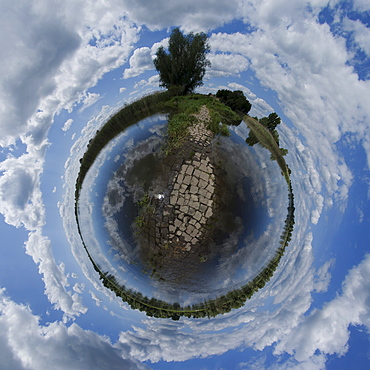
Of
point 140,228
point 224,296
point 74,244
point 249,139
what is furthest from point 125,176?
→ point 74,244

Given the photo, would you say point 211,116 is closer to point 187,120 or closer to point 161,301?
point 187,120

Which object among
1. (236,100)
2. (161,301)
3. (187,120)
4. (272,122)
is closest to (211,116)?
(187,120)

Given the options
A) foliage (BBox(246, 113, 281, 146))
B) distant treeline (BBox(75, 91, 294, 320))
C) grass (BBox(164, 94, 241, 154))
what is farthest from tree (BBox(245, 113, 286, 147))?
grass (BBox(164, 94, 241, 154))

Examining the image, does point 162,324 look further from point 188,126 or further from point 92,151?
point 188,126

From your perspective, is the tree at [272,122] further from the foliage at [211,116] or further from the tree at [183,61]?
the foliage at [211,116]

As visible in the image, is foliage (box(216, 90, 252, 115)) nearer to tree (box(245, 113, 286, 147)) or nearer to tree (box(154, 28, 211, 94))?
tree (box(245, 113, 286, 147))
